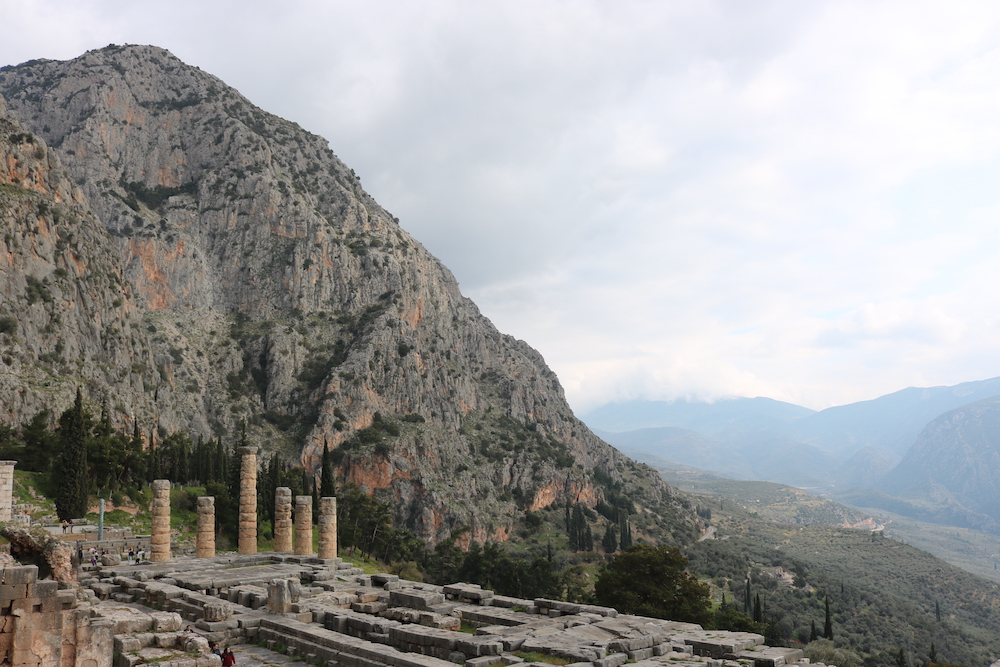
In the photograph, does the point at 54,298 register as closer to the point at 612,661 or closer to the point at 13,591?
the point at 13,591

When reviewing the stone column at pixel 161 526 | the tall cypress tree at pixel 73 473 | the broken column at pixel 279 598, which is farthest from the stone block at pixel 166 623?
the tall cypress tree at pixel 73 473

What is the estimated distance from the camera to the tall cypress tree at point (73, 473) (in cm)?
3941

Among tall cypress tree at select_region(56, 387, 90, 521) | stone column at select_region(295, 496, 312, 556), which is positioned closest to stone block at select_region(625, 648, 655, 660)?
stone column at select_region(295, 496, 312, 556)

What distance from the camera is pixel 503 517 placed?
97.4 meters

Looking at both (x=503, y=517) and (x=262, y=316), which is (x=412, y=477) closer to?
(x=503, y=517)

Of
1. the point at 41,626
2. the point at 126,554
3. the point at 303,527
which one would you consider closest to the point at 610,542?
the point at 303,527

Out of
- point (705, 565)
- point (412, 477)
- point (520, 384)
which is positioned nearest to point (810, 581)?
point (705, 565)

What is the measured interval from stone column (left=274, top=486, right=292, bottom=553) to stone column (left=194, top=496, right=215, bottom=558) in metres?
4.14

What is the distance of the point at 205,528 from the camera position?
119 feet

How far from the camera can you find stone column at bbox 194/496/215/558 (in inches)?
1417

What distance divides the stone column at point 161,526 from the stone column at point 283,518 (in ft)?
21.5

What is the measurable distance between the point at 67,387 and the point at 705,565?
71031 mm

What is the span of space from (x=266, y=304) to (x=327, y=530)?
69.2 m

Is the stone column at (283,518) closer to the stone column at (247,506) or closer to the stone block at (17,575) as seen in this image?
the stone column at (247,506)
